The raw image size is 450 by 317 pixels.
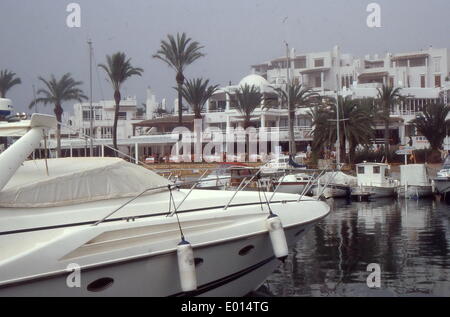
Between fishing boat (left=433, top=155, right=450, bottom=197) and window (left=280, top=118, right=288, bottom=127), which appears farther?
window (left=280, top=118, right=288, bottom=127)

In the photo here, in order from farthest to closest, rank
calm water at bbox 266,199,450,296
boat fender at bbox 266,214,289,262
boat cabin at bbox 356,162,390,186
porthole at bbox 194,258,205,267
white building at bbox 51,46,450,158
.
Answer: white building at bbox 51,46,450,158 → boat cabin at bbox 356,162,390,186 → calm water at bbox 266,199,450,296 → boat fender at bbox 266,214,289,262 → porthole at bbox 194,258,205,267

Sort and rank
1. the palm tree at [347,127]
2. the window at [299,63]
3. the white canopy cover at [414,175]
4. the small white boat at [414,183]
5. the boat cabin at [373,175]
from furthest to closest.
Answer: the window at [299,63] < the palm tree at [347,127] < the boat cabin at [373,175] < the white canopy cover at [414,175] < the small white boat at [414,183]

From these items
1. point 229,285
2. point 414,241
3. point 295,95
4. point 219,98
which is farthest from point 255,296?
point 219,98

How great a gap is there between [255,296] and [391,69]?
7475 centimetres

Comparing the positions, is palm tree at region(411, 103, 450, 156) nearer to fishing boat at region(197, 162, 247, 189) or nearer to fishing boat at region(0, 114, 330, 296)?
fishing boat at region(197, 162, 247, 189)

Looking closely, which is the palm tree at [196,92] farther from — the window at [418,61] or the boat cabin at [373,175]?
the window at [418,61]

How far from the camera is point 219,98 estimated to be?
7125 cm

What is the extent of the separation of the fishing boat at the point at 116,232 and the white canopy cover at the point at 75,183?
13 millimetres

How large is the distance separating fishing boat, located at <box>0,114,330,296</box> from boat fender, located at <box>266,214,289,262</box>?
0.6 inches

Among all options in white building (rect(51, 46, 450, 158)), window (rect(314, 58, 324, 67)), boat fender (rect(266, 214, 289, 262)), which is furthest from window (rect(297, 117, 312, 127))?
boat fender (rect(266, 214, 289, 262))

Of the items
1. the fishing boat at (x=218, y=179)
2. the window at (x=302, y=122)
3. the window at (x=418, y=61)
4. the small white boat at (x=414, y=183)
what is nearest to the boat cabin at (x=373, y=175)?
the small white boat at (x=414, y=183)

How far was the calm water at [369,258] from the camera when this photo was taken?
1142cm

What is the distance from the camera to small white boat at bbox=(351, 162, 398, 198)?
34222 millimetres

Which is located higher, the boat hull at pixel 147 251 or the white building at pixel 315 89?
the white building at pixel 315 89
